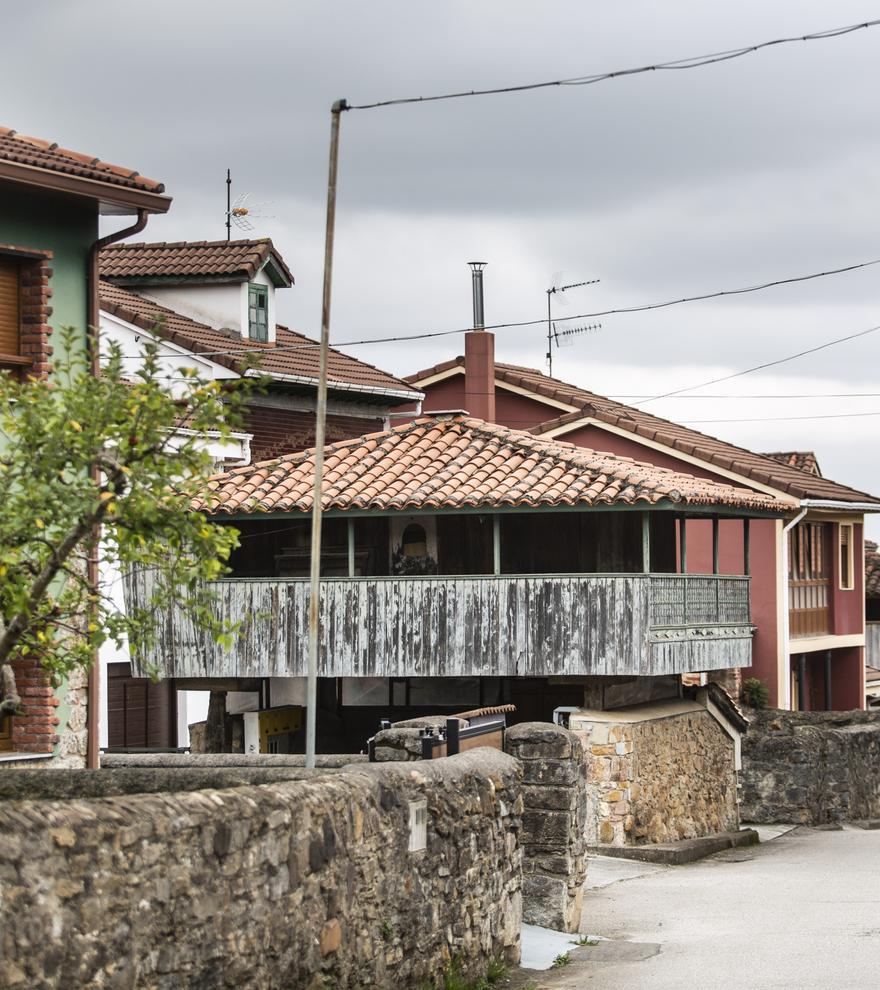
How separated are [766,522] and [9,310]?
18.8 meters

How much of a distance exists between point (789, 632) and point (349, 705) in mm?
11704

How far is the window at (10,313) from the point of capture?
16.4 meters

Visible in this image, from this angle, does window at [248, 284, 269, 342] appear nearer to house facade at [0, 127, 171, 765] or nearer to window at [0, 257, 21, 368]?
house facade at [0, 127, 171, 765]

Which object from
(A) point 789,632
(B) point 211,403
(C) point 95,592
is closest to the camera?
(B) point 211,403

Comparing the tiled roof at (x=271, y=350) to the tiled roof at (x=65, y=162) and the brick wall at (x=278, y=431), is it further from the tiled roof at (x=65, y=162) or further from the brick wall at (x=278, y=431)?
the tiled roof at (x=65, y=162)

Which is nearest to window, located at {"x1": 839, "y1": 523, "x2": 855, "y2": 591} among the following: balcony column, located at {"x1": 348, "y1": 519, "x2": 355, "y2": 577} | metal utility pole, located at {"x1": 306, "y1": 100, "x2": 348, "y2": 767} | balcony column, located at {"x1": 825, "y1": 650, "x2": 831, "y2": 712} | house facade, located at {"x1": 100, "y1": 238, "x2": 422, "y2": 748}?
balcony column, located at {"x1": 825, "y1": 650, "x2": 831, "y2": 712}

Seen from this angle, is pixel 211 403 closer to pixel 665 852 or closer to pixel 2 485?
pixel 2 485

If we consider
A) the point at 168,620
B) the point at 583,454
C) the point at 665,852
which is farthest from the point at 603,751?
the point at 168,620

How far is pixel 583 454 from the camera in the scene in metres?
24.2

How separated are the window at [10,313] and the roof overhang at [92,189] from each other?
2.94 ft

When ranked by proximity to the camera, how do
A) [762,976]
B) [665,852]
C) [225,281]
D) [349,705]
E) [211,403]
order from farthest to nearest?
[225,281] → [349,705] → [665,852] → [762,976] → [211,403]

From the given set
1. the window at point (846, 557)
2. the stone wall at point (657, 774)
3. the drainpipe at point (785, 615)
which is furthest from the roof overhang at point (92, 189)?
the window at point (846, 557)

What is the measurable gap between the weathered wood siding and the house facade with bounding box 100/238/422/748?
365cm

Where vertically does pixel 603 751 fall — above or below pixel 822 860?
above
